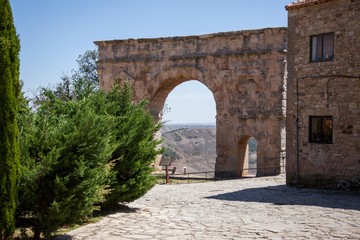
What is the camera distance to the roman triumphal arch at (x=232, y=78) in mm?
24062

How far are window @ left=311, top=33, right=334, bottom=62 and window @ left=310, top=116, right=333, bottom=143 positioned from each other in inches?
A: 83.3

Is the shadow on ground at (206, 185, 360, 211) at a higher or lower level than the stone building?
lower

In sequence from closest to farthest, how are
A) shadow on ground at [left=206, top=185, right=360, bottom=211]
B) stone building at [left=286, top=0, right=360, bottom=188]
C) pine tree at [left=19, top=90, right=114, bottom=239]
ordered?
1. pine tree at [left=19, top=90, right=114, bottom=239]
2. shadow on ground at [left=206, top=185, right=360, bottom=211]
3. stone building at [left=286, top=0, right=360, bottom=188]

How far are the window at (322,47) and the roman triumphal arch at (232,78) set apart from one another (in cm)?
694

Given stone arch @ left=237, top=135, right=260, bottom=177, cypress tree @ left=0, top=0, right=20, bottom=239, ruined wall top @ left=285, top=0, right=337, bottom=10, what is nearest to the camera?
cypress tree @ left=0, top=0, right=20, bottom=239

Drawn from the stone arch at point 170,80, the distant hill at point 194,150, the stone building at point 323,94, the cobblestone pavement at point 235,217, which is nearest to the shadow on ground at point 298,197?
the cobblestone pavement at point 235,217

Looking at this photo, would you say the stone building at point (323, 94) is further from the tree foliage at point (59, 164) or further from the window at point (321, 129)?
the tree foliage at point (59, 164)

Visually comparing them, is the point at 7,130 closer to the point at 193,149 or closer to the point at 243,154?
the point at 243,154

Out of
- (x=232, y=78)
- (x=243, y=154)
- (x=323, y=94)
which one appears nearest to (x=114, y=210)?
(x=323, y=94)

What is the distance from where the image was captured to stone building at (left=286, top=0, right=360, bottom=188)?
15.7 metres

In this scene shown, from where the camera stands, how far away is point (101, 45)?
2923 cm

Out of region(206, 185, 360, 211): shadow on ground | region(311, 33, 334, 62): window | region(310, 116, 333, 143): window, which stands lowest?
region(206, 185, 360, 211): shadow on ground

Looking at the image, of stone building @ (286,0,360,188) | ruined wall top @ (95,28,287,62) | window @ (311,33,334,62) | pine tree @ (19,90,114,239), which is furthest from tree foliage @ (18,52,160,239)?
ruined wall top @ (95,28,287,62)

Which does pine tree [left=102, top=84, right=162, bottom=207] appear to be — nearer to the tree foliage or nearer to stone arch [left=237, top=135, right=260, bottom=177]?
the tree foliage
